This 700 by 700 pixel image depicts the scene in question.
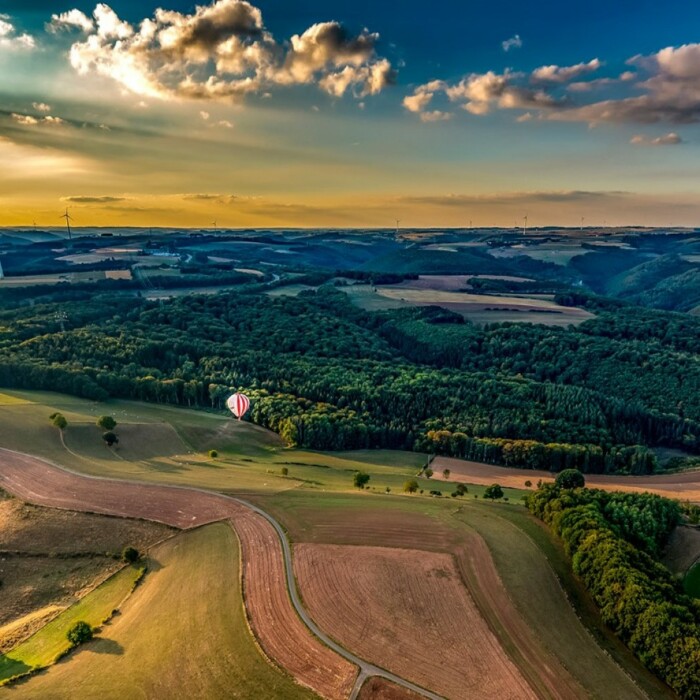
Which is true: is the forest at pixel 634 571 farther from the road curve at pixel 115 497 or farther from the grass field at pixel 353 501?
the road curve at pixel 115 497

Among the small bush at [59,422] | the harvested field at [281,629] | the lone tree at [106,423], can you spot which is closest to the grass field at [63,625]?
the harvested field at [281,629]

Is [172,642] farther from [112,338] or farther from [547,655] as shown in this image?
[112,338]

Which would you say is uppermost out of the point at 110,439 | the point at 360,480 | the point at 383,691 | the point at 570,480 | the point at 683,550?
the point at 383,691

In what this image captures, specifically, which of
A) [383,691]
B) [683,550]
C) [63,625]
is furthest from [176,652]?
[683,550]

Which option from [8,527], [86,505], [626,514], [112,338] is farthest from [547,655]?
[112,338]

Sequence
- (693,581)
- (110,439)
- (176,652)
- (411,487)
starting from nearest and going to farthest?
(176,652), (693,581), (411,487), (110,439)

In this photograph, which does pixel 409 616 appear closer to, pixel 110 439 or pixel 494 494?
pixel 494 494

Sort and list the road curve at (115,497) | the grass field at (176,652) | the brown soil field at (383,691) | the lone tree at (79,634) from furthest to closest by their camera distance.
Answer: the road curve at (115,497), the lone tree at (79,634), the grass field at (176,652), the brown soil field at (383,691)
